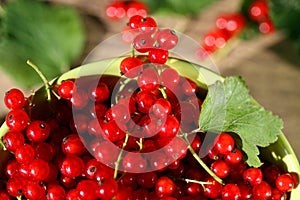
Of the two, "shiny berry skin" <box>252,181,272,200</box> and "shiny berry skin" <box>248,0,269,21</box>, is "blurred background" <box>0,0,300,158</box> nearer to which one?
"shiny berry skin" <box>248,0,269,21</box>

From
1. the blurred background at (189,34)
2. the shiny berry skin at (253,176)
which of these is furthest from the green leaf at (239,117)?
the blurred background at (189,34)

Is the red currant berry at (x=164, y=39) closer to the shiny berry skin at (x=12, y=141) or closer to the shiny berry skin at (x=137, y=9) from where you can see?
the shiny berry skin at (x=12, y=141)

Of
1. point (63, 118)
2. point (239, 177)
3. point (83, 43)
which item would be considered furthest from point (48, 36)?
point (239, 177)

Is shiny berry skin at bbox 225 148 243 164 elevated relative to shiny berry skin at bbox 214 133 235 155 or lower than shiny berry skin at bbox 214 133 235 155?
lower

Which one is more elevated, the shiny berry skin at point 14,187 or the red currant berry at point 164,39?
the red currant berry at point 164,39

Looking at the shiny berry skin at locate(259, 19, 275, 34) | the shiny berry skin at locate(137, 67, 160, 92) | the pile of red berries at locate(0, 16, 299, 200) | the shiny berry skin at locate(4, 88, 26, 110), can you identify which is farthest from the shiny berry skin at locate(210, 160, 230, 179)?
the shiny berry skin at locate(259, 19, 275, 34)

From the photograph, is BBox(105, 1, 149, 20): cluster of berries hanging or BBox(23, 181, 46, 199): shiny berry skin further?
BBox(105, 1, 149, 20): cluster of berries hanging

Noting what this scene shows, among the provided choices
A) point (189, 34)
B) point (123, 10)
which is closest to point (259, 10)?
point (189, 34)

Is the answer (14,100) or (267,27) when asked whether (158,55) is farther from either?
(267,27)
